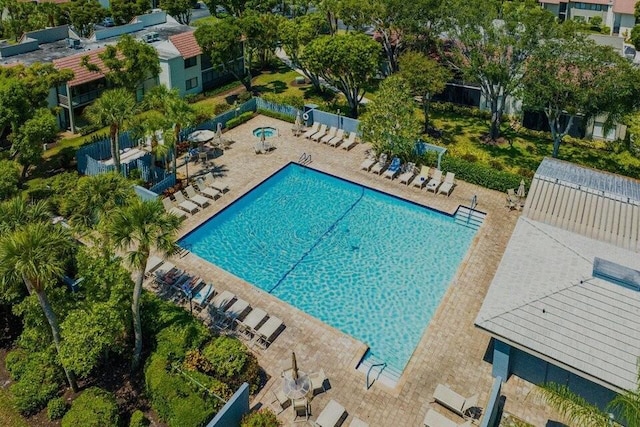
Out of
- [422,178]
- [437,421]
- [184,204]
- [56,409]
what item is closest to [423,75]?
[422,178]

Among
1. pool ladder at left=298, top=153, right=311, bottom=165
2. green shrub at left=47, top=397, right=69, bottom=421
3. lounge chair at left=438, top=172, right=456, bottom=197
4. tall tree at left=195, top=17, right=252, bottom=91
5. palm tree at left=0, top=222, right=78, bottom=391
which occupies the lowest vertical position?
green shrub at left=47, top=397, right=69, bottom=421

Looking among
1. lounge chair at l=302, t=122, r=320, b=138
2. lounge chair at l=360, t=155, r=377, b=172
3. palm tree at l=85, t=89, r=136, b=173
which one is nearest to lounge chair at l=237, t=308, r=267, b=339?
palm tree at l=85, t=89, r=136, b=173

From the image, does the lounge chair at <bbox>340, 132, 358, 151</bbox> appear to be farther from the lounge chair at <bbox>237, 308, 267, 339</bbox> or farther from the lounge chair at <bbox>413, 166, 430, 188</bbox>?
the lounge chair at <bbox>237, 308, 267, 339</bbox>

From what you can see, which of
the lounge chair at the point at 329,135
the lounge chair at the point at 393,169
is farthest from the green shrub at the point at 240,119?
the lounge chair at the point at 393,169

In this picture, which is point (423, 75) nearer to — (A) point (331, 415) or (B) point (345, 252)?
(B) point (345, 252)

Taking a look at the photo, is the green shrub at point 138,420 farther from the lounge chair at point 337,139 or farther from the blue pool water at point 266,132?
the blue pool water at point 266,132

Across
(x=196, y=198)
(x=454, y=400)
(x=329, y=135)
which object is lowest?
(x=454, y=400)

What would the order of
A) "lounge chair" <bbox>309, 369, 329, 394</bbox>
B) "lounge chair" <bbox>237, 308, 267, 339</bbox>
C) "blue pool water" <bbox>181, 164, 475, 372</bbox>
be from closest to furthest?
1. "lounge chair" <bbox>309, 369, 329, 394</bbox>
2. "lounge chair" <bbox>237, 308, 267, 339</bbox>
3. "blue pool water" <bbox>181, 164, 475, 372</bbox>
